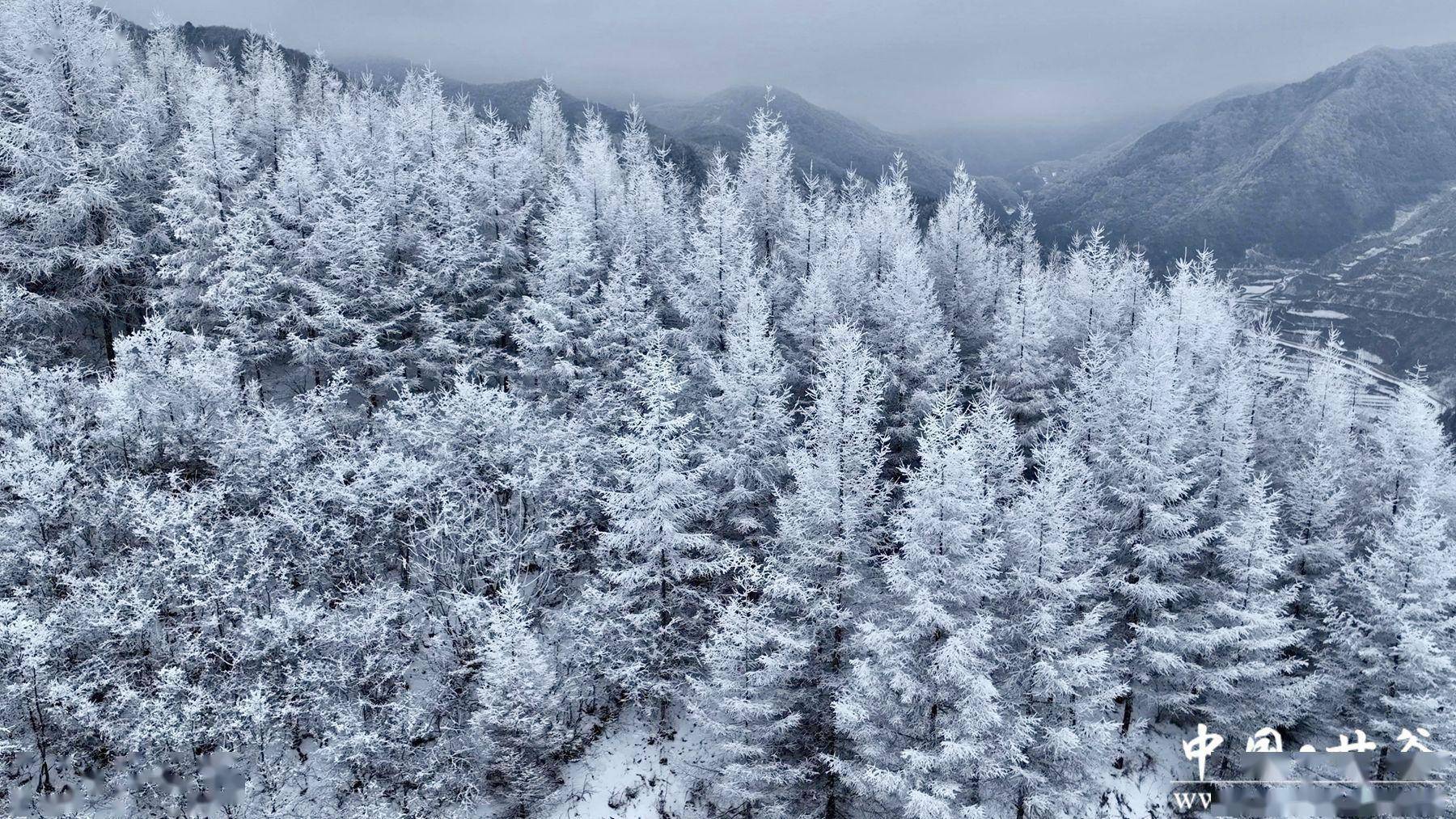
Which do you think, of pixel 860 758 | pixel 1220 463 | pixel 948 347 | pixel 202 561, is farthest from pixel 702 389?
pixel 1220 463

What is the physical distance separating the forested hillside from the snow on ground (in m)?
0.15

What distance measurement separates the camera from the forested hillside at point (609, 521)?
19469 mm

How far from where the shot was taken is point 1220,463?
26219 millimetres

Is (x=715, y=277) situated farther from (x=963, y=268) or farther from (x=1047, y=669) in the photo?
(x=1047, y=669)

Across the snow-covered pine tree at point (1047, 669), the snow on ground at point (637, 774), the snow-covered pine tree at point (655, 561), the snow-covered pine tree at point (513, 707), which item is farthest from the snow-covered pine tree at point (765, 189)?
the snow-covered pine tree at point (513, 707)

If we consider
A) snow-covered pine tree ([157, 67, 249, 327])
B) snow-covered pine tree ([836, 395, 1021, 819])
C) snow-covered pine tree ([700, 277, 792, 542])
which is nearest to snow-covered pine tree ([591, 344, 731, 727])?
snow-covered pine tree ([700, 277, 792, 542])

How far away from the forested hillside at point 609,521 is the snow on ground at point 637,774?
0.15 metres

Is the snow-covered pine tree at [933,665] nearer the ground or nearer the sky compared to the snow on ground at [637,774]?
nearer the sky

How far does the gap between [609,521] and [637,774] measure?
875 centimetres

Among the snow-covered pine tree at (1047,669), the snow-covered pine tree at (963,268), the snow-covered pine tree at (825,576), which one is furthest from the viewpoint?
the snow-covered pine tree at (963,268)

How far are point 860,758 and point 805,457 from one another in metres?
9.53

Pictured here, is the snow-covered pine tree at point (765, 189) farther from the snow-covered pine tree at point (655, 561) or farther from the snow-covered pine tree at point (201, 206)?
the snow-covered pine tree at point (201, 206)

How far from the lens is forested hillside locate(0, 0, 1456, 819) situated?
63.9 feet

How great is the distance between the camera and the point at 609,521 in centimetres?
2430
